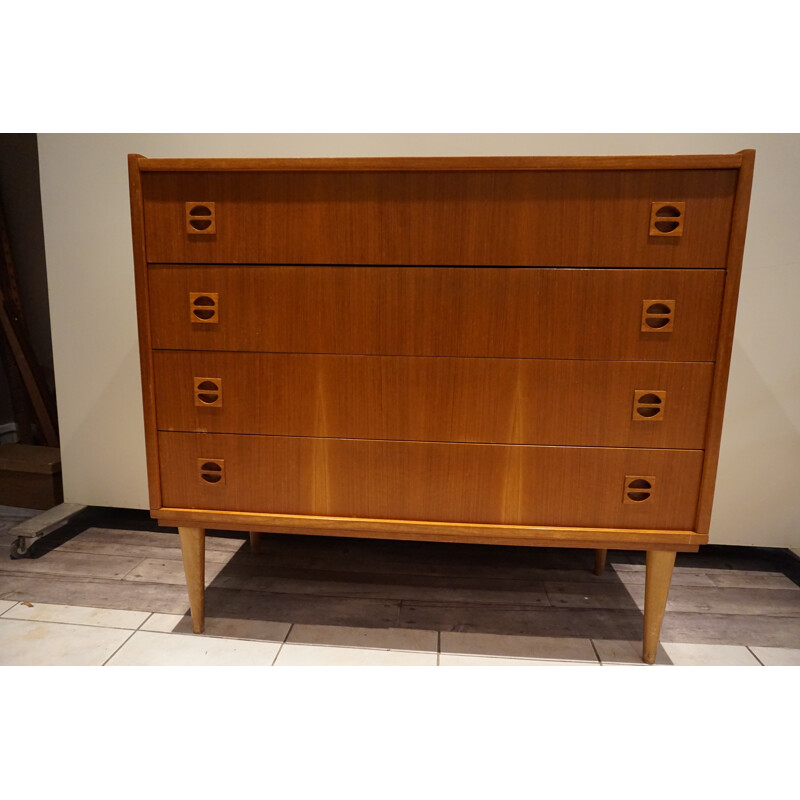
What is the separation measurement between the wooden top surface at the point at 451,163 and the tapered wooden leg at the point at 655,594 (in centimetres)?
78

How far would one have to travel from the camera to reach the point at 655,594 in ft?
3.93

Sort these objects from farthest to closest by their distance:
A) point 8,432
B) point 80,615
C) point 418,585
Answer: point 8,432 → point 418,585 → point 80,615

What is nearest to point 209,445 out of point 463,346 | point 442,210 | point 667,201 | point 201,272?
point 201,272

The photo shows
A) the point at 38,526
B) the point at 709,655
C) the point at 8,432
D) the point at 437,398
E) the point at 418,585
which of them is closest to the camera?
the point at 437,398

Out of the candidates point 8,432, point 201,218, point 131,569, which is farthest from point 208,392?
point 8,432

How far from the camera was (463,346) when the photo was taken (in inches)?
44.2

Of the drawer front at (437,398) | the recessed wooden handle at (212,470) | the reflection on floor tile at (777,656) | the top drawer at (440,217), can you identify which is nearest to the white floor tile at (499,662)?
the reflection on floor tile at (777,656)

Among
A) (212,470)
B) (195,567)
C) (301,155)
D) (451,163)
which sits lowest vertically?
(195,567)

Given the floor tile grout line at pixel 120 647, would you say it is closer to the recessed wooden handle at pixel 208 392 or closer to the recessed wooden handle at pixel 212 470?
the recessed wooden handle at pixel 212 470

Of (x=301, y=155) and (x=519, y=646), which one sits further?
(x=301, y=155)

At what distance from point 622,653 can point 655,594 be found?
0.17 meters

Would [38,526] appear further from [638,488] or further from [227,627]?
[638,488]

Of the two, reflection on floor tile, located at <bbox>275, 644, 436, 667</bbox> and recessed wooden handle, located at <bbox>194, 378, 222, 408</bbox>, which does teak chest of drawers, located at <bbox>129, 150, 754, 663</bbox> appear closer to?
recessed wooden handle, located at <bbox>194, 378, 222, 408</bbox>
